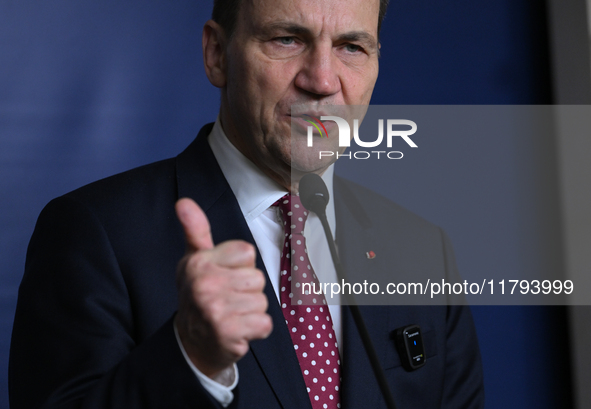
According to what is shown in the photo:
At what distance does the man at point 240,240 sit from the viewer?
41.5 inches

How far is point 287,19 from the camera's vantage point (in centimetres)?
123

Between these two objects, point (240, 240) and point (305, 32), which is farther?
point (305, 32)

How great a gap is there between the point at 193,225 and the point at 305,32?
2.10ft

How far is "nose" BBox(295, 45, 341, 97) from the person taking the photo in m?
1.21

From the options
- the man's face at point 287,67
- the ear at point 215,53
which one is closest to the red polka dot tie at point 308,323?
the man's face at point 287,67

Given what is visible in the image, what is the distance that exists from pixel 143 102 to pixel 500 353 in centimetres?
140

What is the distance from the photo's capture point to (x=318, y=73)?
3.98 ft

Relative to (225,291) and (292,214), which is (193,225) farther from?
(292,214)

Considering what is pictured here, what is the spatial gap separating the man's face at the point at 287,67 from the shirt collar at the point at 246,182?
2 cm

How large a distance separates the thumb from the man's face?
51 cm

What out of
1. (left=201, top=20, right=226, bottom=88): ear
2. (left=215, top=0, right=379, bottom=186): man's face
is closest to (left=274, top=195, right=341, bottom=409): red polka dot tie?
(left=215, top=0, right=379, bottom=186): man's face

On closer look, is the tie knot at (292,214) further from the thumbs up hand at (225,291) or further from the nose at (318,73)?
the thumbs up hand at (225,291)

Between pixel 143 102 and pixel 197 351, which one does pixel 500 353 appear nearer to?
pixel 143 102

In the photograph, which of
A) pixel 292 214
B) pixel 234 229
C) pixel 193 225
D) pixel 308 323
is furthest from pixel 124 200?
pixel 193 225
